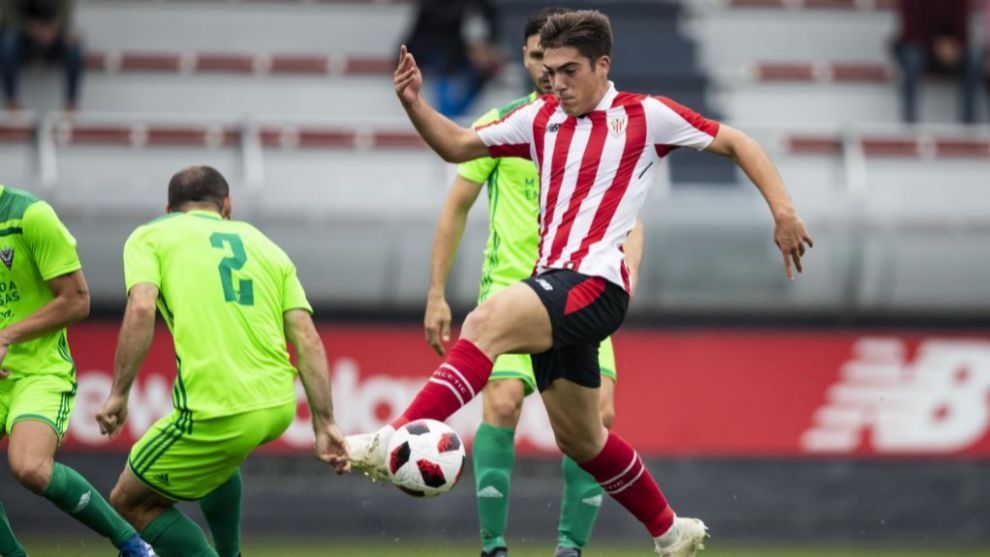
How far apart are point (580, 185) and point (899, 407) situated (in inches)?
247

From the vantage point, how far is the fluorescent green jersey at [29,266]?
24.6 ft

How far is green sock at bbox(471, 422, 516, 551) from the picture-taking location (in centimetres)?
779

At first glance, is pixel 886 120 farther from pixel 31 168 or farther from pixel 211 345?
pixel 211 345

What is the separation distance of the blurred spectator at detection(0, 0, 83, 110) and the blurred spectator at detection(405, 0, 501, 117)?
2.78m

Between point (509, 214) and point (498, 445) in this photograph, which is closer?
point (498, 445)

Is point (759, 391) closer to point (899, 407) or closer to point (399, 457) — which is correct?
point (899, 407)

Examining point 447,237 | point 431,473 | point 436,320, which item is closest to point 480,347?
point 431,473

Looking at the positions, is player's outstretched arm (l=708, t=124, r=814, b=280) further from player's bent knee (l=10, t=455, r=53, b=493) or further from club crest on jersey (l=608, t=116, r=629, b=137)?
player's bent knee (l=10, t=455, r=53, b=493)

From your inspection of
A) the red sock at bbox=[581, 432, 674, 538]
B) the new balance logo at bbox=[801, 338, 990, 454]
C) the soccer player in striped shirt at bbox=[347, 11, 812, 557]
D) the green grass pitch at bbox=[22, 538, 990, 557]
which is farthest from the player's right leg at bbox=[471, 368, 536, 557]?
the new balance logo at bbox=[801, 338, 990, 454]

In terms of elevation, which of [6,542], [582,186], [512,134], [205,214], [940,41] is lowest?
[6,542]

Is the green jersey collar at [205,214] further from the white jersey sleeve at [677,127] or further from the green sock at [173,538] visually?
the white jersey sleeve at [677,127]

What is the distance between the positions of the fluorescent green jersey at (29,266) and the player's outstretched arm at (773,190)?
2.80 metres

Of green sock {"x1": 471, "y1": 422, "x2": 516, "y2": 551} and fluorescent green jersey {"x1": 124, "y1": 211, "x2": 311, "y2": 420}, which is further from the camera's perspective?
green sock {"x1": 471, "y1": 422, "x2": 516, "y2": 551}

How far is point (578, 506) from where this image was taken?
26.1ft
